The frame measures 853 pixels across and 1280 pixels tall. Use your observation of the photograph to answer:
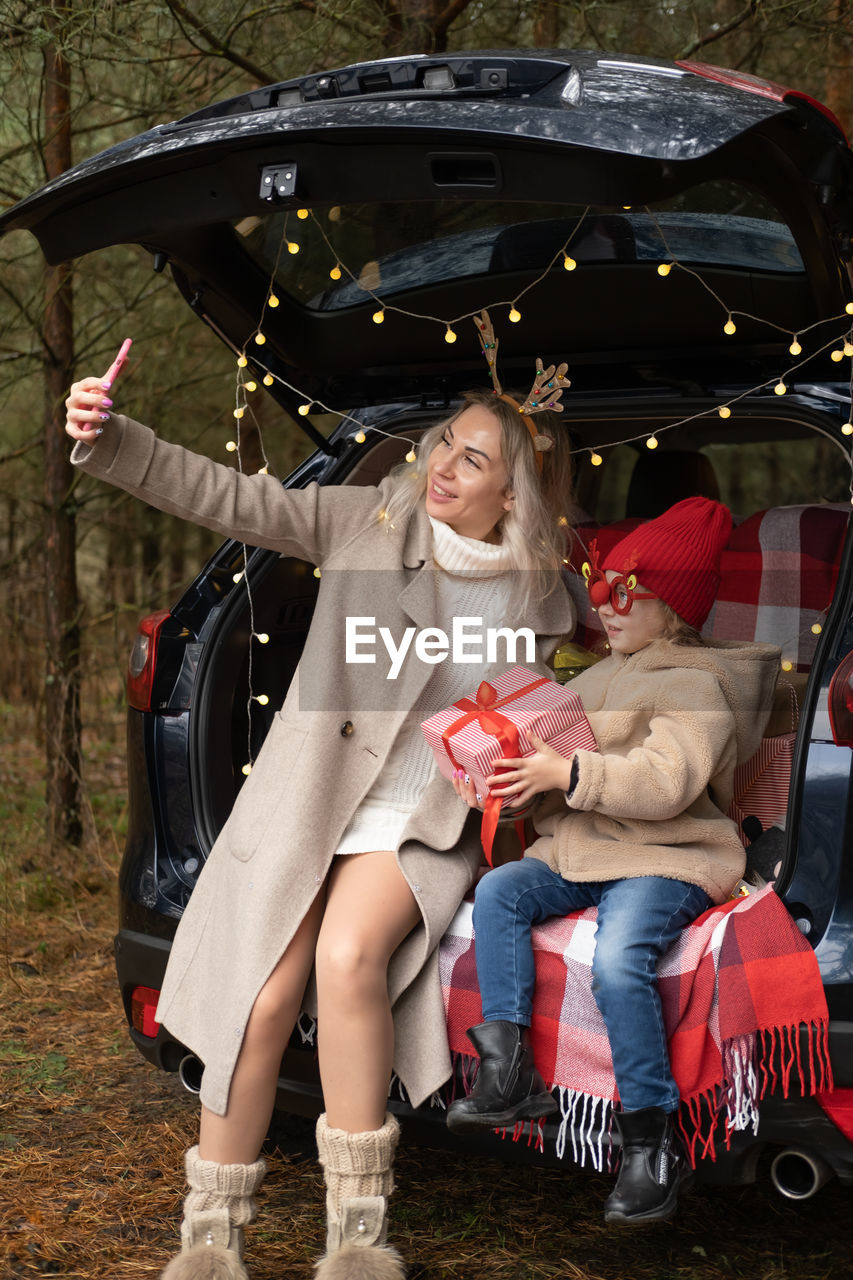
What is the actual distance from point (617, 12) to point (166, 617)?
2.74 m

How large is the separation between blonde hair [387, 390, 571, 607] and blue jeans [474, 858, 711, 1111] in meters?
0.59

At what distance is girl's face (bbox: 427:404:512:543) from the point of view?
2553 mm

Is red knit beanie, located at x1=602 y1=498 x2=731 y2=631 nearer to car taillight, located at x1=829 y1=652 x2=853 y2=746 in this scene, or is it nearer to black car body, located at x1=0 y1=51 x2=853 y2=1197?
black car body, located at x1=0 y1=51 x2=853 y2=1197

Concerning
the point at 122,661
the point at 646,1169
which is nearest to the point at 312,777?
the point at 646,1169

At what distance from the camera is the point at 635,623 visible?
2449 mm

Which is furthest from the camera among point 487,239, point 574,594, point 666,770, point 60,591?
point 60,591

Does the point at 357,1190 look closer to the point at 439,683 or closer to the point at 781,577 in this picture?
the point at 439,683

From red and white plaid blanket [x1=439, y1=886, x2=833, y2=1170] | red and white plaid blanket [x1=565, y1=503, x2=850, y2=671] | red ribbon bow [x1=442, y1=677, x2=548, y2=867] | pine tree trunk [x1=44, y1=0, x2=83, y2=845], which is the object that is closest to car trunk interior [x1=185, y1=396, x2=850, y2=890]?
red and white plaid blanket [x1=565, y1=503, x2=850, y2=671]

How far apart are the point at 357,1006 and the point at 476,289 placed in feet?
4.62

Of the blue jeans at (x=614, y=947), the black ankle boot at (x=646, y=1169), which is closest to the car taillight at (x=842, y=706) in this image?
the blue jeans at (x=614, y=947)

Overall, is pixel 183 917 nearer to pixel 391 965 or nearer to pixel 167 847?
pixel 167 847

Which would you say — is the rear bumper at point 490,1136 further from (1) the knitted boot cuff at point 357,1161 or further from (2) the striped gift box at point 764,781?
(2) the striped gift box at point 764,781

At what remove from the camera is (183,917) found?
252 centimetres

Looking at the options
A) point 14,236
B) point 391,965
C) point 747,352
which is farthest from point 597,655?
point 14,236
